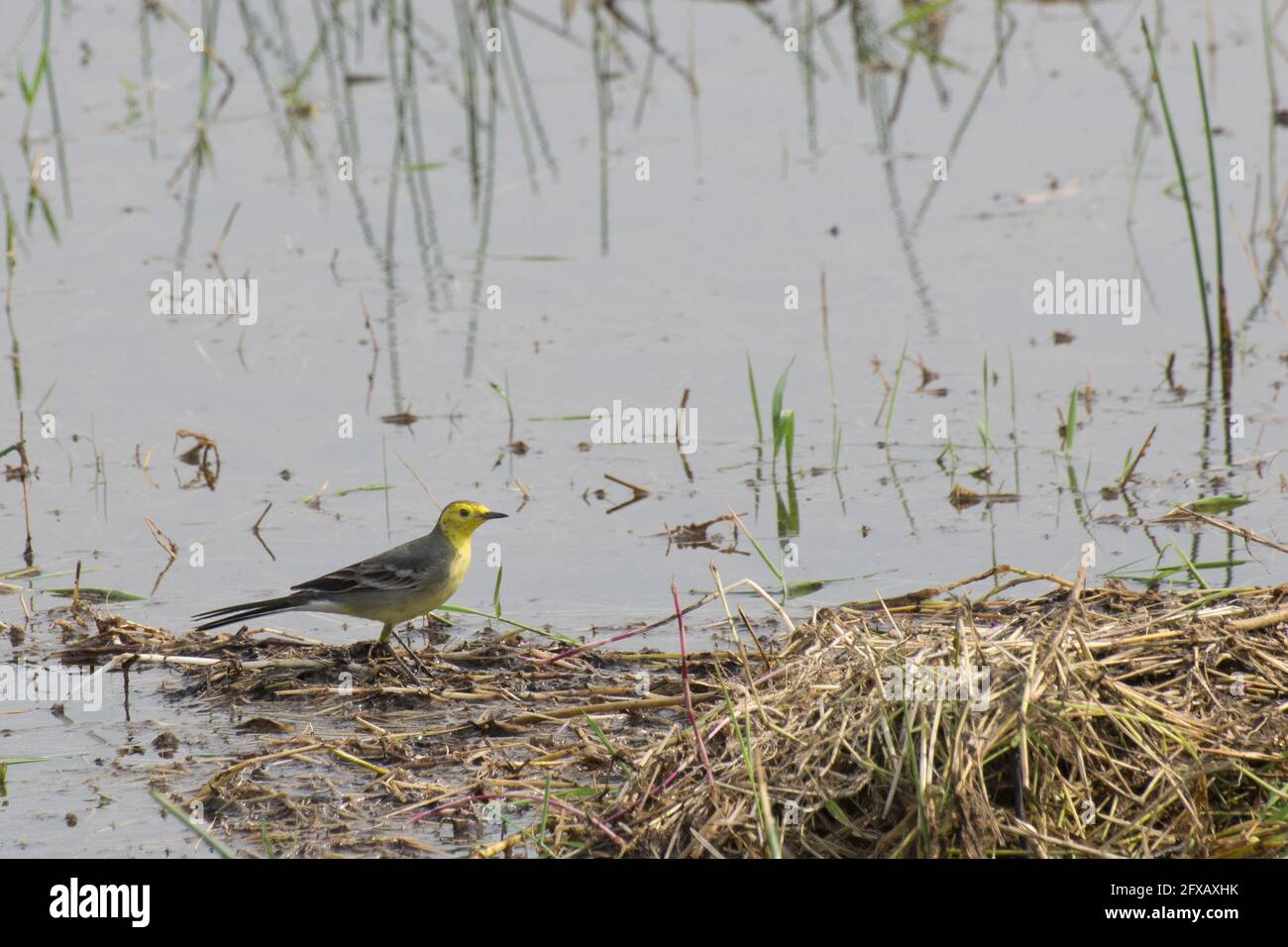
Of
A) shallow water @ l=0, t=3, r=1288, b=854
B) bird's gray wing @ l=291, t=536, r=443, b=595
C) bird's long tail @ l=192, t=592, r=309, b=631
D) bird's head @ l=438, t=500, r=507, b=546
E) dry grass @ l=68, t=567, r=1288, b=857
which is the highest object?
shallow water @ l=0, t=3, r=1288, b=854

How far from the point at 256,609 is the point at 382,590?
0.49 m

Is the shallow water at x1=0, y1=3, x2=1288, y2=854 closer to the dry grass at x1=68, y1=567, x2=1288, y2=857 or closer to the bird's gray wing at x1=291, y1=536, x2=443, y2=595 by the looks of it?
the bird's gray wing at x1=291, y1=536, x2=443, y2=595

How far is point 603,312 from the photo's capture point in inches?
422

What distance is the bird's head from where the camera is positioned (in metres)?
7.18

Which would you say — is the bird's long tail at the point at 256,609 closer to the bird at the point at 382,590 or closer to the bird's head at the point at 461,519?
the bird at the point at 382,590

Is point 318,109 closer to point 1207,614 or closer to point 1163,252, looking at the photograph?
point 1163,252

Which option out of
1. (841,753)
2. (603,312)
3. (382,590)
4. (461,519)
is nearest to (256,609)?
(382,590)

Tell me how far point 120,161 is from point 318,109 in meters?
1.68

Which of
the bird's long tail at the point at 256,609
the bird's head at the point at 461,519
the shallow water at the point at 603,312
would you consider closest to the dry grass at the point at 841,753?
the bird's long tail at the point at 256,609

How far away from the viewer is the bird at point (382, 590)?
679 centimetres

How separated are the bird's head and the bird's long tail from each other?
66 cm

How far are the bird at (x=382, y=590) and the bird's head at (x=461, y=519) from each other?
17 centimetres

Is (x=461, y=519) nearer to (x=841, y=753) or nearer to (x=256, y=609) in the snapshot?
(x=256, y=609)

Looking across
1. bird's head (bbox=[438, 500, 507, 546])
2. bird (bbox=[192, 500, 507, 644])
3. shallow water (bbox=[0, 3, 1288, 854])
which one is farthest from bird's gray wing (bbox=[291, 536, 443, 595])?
shallow water (bbox=[0, 3, 1288, 854])
